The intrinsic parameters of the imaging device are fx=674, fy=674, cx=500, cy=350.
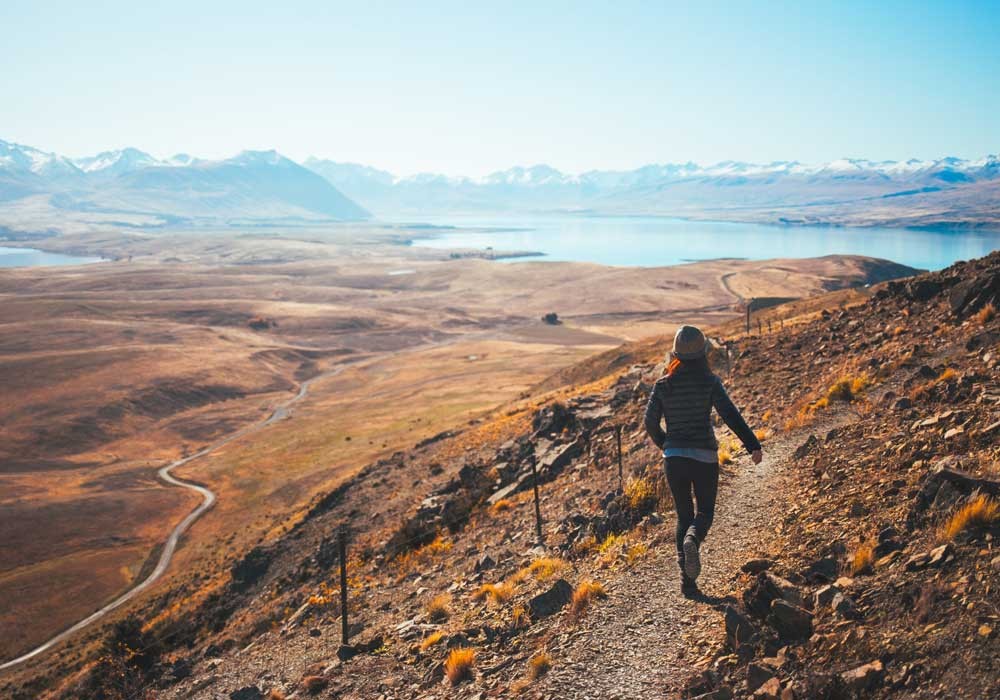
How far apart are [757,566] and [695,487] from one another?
1539 millimetres

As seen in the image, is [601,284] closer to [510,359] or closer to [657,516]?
[510,359]

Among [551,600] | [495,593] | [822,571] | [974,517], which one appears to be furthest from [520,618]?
[974,517]

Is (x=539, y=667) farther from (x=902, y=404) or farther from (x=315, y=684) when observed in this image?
(x=902, y=404)

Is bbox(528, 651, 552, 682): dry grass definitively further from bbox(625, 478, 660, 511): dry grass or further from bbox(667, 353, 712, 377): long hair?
bbox(625, 478, 660, 511): dry grass

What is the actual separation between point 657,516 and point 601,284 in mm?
179463

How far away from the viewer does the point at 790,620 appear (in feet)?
23.1

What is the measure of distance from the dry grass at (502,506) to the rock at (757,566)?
1200 centimetres

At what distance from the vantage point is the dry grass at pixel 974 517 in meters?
7.09

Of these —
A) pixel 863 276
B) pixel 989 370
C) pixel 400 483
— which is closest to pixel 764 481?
pixel 989 370

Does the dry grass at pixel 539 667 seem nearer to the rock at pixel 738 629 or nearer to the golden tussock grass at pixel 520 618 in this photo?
the golden tussock grass at pixel 520 618

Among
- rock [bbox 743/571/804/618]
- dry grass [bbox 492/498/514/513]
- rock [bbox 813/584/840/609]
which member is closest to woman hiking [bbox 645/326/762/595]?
rock [bbox 743/571/804/618]

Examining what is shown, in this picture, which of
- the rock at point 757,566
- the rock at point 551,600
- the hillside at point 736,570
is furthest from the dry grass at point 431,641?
the rock at point 757,566

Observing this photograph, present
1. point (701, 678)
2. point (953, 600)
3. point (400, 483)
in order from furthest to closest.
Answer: point (400, 483), point (701, 678), point (953, 600)

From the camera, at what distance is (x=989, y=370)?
12.0 m
